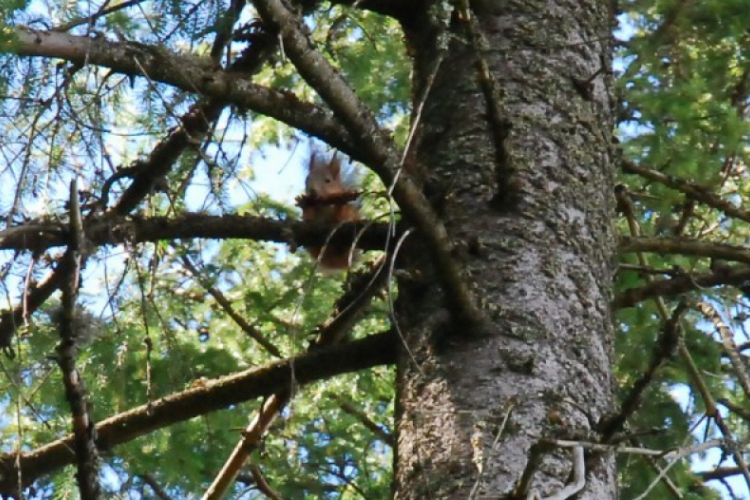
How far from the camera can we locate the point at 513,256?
2.27 metres

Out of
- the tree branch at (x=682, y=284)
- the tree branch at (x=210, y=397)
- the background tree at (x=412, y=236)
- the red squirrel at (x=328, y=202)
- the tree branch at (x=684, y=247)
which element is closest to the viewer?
the background tree at (x=412, y=236)

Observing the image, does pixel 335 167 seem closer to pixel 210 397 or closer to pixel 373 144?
pixel 210 397

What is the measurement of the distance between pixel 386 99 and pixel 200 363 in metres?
1.27

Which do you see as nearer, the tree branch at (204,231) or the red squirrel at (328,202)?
the tree branch at (204,231)

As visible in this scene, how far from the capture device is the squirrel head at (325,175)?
12.2 feet

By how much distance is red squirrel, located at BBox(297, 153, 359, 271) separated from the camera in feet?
9.66

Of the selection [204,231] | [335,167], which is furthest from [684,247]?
[335,167]

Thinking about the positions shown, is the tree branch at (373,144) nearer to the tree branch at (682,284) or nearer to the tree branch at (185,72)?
the tree branch at (185,72)

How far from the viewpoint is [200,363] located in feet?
14.4

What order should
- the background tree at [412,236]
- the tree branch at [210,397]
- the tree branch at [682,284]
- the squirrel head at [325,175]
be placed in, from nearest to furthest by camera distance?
the background tree at [412,236], the tree branch at [210,397], the tree branch at [682,284], the squirrel head at [325,175]

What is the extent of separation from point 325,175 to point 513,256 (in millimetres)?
1573

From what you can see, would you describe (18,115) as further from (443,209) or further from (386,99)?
(386,99)

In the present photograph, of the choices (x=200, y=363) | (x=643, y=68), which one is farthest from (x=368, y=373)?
(x=643, y=68)

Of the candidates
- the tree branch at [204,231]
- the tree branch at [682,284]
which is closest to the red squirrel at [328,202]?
the tree branch at [204,231]
